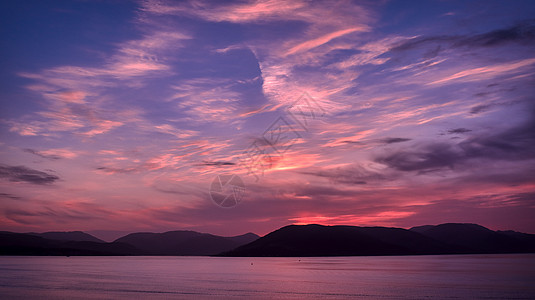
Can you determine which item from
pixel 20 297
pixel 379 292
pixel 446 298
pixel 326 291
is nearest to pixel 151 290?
pixel 20 297

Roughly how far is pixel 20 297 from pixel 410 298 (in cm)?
5377

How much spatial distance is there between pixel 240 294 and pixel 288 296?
7.27 m

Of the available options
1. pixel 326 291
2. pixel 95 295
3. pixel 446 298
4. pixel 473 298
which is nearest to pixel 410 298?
pixel 446 298

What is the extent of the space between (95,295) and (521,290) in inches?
2570

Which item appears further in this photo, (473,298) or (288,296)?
(288,296)

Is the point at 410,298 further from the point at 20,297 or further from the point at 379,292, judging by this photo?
the point at 20,297

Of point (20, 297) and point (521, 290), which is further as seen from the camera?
point (521, 290)

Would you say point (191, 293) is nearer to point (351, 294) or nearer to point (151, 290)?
point (151, 290)

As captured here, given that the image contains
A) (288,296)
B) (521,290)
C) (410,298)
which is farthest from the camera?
(521,290)

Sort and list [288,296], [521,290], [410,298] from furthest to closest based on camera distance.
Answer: [521,290]
[288,296]
[410,298]

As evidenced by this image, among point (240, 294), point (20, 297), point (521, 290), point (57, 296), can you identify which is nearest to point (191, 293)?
point (240, 294)

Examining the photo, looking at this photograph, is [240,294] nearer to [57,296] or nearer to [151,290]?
[151,290]

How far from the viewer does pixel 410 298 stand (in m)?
59.2

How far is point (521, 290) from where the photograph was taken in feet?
224
